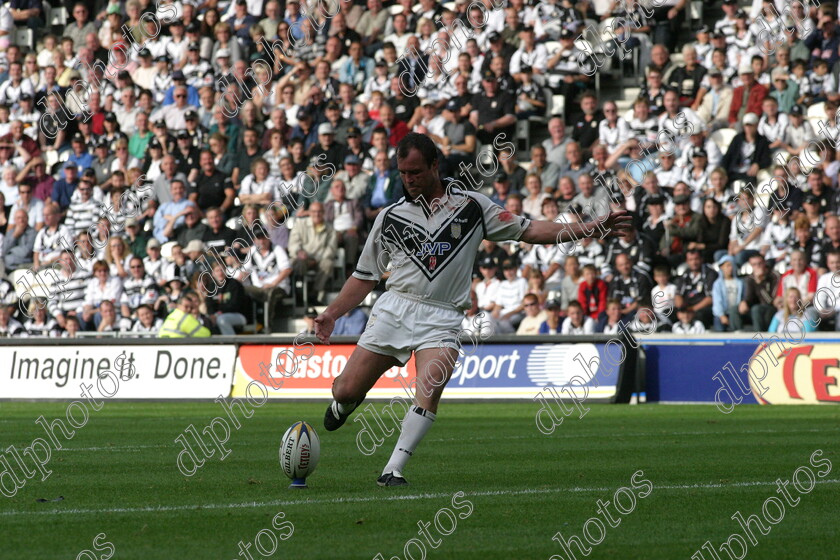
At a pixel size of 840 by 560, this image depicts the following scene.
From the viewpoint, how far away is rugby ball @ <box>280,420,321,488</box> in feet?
28.2

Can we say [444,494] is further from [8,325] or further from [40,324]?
[8,325]

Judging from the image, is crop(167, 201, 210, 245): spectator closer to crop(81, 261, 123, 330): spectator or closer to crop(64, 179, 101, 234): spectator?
crop(81, 261, 123, 330): spectator

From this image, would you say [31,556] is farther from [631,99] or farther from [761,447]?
[631,99]

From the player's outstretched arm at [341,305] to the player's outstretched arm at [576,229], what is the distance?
1139 mm

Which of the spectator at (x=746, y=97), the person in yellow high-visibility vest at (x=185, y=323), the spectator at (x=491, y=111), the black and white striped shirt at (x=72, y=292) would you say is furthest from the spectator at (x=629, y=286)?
the black and white striped shirt at (x=72, y=292)

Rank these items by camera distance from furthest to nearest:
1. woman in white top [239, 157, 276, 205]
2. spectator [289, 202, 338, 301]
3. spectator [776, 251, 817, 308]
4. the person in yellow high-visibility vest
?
1. woman in white top [239, 157, 276, 205]
2. spectator [289, 202, 338, 301]
3. the person in yellow high-visibility vest
4. spectator [776, 251, 817, 308]

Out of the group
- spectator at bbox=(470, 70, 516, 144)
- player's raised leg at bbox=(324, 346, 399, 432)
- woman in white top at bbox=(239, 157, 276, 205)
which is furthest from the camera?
woman in white top at bbox=(239, 157, 276, 205)

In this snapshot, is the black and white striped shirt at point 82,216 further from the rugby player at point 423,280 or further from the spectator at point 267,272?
the rugby player at point 423,280

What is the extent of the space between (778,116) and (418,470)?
536 inches

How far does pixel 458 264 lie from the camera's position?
8836mm

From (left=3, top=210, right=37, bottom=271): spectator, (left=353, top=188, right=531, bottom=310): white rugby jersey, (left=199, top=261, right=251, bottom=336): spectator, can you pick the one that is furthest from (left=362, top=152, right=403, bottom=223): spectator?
(left=353, top=188, right=531, bottom=310): white rugby jersey

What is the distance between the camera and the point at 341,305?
888 centimetres

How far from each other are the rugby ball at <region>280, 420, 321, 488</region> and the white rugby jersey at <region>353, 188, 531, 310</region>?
1147 mm

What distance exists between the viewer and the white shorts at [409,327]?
344 inches
